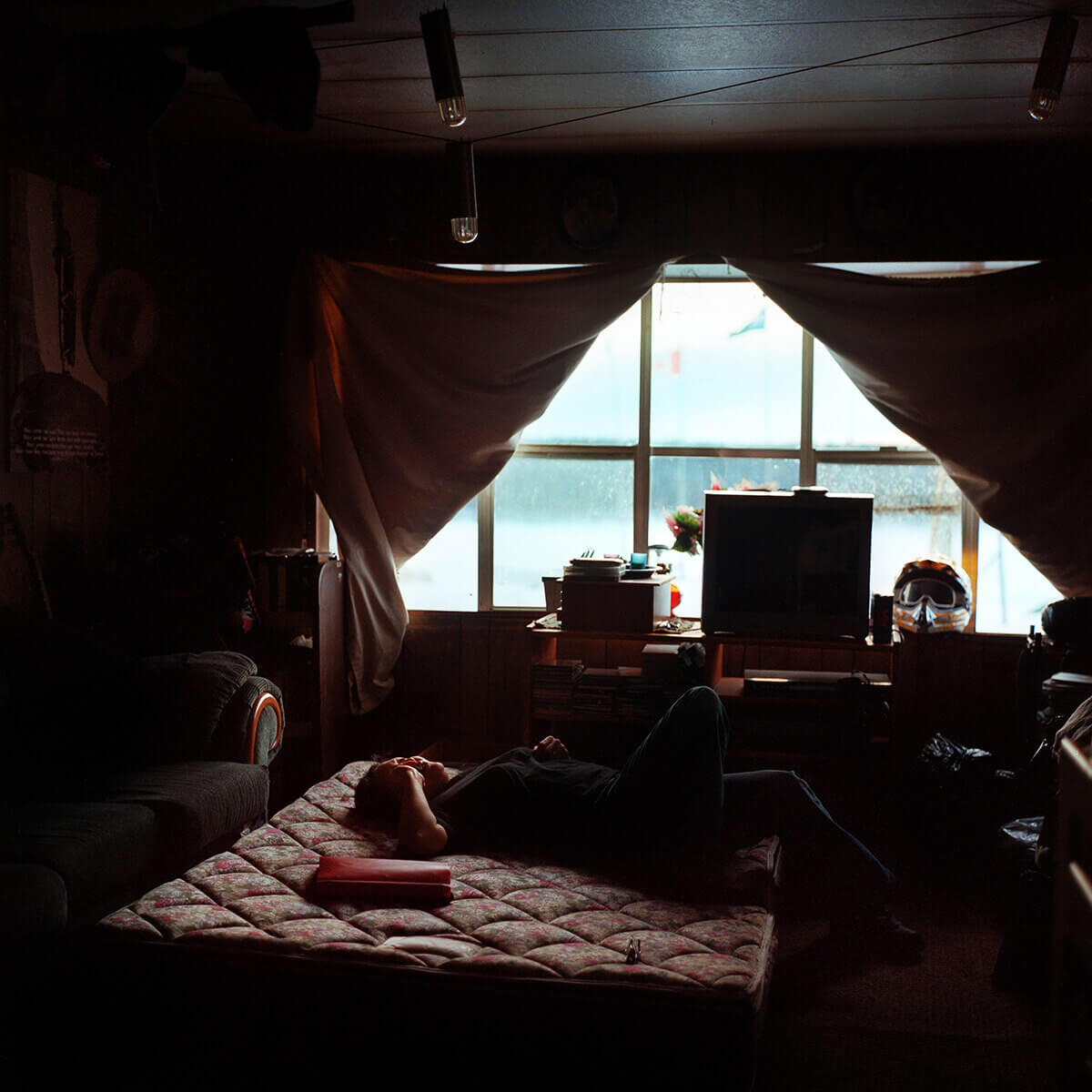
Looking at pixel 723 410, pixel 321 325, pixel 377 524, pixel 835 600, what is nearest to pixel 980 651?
pixel 835 600

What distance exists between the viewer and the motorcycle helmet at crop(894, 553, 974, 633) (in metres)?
3.96

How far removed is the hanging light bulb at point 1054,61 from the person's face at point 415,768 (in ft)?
7.97

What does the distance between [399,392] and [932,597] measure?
2.28m

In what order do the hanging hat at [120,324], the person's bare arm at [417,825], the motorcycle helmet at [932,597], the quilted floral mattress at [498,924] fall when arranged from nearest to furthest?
the quilted floral mattress at [498,924], the person's bare arm at [417,825], the hanging hat at [120,324], the motorcycle helmet at [932,597]

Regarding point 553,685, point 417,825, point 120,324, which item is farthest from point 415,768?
point 120,324

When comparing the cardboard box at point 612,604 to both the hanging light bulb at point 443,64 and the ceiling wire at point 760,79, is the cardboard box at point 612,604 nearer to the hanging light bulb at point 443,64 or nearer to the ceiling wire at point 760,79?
the ceiling wire at point 760,79

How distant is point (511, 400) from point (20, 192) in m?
1.90

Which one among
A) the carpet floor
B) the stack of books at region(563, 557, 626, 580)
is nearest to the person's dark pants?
the carpet floor

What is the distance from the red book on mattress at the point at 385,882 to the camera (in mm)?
2475

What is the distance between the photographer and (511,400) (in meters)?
4.36

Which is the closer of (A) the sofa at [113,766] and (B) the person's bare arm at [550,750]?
(A) the sofa at [113,766]

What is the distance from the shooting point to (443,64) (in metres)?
2.58

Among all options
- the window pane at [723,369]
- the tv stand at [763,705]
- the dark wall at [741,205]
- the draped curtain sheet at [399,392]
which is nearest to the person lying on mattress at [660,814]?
the tv stand at [763,705]

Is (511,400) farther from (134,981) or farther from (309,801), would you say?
→ (134,981)
